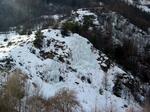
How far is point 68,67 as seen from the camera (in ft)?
256

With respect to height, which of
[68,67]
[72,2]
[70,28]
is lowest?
[72,2]

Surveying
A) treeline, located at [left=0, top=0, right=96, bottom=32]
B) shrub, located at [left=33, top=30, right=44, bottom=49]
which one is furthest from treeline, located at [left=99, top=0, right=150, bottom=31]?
shrub, located at [left=33, top=30, right=44, bottom=49]

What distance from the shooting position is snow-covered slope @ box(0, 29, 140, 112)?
71.1 m

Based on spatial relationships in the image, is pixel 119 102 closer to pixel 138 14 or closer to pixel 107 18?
pixel 107 18

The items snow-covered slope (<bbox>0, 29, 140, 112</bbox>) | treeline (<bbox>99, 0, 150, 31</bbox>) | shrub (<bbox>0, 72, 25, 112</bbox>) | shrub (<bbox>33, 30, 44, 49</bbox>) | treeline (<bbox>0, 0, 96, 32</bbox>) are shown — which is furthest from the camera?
treeline (<bbox>99, 0, 150, 31</bbox>)

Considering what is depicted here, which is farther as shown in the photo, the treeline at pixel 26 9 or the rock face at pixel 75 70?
the treeline at pixel 26 9

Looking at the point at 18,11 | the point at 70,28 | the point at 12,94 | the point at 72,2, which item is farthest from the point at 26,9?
the point at 12,94

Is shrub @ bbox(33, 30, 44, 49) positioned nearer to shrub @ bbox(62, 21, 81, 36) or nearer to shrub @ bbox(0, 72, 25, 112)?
shrub @ bbox(62, 21, 81, 36)

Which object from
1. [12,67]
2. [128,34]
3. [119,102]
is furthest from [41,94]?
[128,34]

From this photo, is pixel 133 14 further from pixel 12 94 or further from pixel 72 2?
pixel 12 94

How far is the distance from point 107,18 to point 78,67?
42.5 metres

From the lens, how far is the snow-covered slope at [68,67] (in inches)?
2798

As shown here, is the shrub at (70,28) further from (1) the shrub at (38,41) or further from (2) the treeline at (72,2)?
(2) the treeline at (72,2)

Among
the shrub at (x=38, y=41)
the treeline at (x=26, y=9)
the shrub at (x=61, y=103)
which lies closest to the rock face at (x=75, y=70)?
the shrub at (x=38, y=41)
